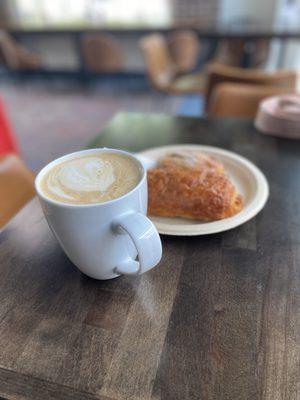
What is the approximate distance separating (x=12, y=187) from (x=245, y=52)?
2952mm

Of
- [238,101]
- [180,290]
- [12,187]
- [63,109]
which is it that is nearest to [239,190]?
[180,290]

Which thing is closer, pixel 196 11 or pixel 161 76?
pixel 161 76

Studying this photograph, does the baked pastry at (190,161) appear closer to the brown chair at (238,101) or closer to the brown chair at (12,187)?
the brown chair at (12,187)

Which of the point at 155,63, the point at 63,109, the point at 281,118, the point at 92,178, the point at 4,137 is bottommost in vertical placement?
the point at 63,109

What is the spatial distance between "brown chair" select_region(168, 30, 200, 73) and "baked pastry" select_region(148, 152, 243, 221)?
9.08ft

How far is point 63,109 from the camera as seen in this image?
336 centimetres

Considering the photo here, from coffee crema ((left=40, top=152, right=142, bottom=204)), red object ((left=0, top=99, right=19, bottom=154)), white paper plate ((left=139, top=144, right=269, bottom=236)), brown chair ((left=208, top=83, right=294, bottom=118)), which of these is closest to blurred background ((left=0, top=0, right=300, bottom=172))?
red object ((left=0, top=99, right=19, bottom=154))

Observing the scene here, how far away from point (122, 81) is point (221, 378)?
13.8 ft

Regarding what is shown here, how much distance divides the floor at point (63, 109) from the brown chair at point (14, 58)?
0.32m

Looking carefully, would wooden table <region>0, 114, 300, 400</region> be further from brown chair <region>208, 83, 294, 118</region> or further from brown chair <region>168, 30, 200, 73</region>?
brown chair <region>168, 30, 200, 73</region>

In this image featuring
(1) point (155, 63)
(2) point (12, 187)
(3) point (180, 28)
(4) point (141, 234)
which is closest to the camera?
(4) point (141, 234)

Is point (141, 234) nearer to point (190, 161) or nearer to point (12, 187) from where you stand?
point (190, 161)

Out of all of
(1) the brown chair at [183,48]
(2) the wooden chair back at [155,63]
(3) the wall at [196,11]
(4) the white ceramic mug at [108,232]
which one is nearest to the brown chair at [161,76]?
(2) the wooden chair back at [155,63]

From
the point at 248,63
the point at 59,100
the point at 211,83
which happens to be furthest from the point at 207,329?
the point at 59,100
